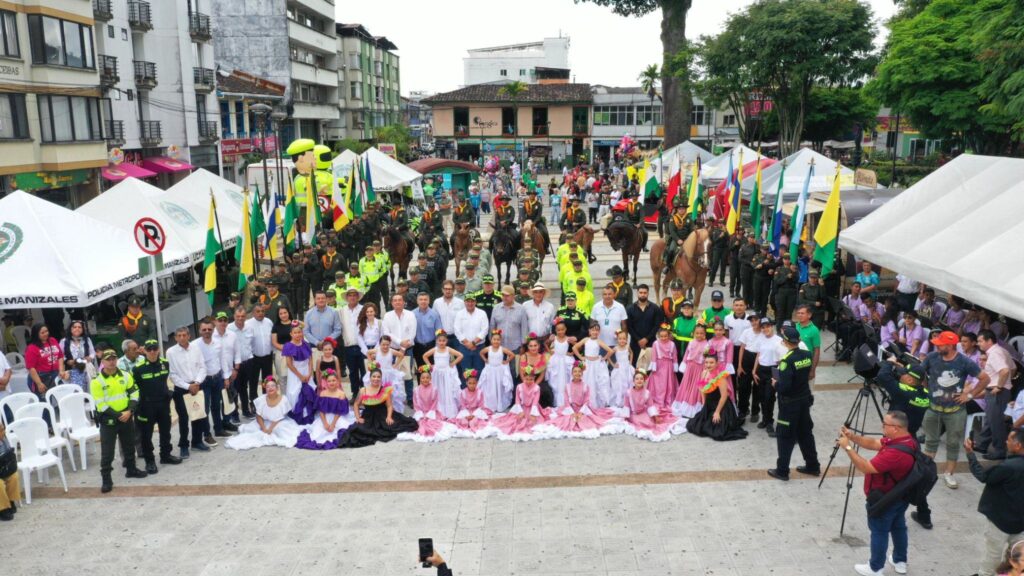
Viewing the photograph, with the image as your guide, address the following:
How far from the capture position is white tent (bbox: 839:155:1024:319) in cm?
996

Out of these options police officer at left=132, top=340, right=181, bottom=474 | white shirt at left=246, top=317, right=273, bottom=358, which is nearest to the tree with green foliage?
white shirt at left=246, top=317, right=273, bottom=358

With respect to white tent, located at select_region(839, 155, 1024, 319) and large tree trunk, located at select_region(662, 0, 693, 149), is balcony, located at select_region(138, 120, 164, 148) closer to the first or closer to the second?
large tree trunk, located at select_region(662, 0, 693, 149)

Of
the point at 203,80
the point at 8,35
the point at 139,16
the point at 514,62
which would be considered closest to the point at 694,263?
the point at 8,35

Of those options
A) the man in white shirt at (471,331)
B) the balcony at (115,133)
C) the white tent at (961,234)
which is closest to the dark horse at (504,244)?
the man in white shirt at (471,331)

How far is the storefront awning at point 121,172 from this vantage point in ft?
98.3

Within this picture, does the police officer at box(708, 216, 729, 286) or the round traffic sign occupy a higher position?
the round traffic sign

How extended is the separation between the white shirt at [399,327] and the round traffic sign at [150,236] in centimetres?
390

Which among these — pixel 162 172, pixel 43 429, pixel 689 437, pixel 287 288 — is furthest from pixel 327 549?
pixel 162 172

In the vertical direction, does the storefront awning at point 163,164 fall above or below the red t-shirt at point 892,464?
above

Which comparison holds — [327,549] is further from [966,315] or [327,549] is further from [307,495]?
[966,315]

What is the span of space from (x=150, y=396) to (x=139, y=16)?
30.8 meters

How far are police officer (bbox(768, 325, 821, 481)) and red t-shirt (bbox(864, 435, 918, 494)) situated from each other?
199 cm

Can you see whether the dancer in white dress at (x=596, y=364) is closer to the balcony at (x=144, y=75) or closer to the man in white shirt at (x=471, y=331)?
the man in white shirt at (x=471, y=331)

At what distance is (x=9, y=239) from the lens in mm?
12359
